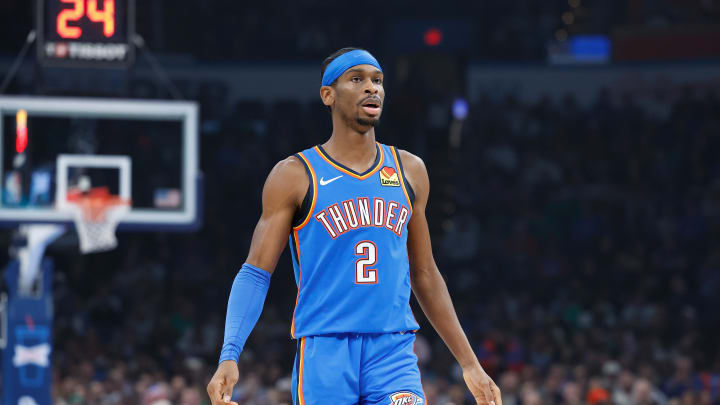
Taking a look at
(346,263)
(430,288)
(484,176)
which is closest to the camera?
(346,263)

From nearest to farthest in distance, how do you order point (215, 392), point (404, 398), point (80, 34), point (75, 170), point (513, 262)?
point (215, 392) < point (404, 398) < point (80, 34) < point (75, 170) < point (513, 262)

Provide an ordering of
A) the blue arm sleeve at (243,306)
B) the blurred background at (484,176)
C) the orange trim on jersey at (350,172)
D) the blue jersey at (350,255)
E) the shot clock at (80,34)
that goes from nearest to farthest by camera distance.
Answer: the blue arm sleeve at (243,306) < the blue jersey at (350,255) < the orange trim on jersey at (350,172) < the shot clock at (80,34) < the blurred background at (484,176)

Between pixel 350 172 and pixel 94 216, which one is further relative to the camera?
pixel 94 216

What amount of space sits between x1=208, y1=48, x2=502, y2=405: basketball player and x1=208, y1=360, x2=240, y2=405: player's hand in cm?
13

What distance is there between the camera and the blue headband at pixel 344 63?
460 centimetres

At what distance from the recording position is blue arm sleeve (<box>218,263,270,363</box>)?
4.41 meters

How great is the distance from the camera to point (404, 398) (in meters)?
4.45

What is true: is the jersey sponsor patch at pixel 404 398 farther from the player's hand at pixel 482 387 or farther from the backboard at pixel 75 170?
the backboard at pixel 75 170

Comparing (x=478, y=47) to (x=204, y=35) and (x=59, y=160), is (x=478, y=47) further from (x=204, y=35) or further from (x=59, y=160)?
(x=59, y=160)

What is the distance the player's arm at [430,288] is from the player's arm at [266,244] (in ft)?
1.61

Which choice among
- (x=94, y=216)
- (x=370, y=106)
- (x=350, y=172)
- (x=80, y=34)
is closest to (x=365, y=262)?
(x=350, y=172)

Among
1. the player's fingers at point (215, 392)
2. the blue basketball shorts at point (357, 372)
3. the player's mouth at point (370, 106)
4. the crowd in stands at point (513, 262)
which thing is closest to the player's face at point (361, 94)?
the player's mouth at point (370, 106)

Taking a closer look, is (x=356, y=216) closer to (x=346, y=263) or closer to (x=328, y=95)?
(x=346, y=263)

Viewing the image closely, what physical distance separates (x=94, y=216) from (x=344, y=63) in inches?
244
